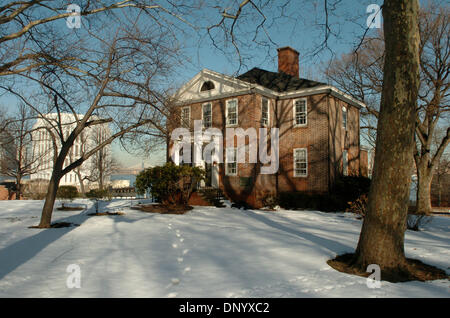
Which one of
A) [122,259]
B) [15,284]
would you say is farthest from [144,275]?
[15,284]

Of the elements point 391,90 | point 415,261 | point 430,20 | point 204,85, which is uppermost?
point 430,20

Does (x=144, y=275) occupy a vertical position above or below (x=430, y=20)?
below

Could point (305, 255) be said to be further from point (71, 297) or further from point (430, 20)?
point (430, 20)

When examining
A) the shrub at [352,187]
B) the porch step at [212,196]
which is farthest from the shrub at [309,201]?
the porch step at [212,196]

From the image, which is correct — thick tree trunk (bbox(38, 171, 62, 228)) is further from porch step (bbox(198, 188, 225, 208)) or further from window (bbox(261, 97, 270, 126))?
window (bbox(261, 97, 270, 126))

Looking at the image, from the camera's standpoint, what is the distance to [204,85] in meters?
21.0

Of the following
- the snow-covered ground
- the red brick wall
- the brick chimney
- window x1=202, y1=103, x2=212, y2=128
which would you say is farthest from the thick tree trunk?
the brick chimney

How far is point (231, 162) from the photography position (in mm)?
19016

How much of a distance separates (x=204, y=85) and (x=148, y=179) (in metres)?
8.17

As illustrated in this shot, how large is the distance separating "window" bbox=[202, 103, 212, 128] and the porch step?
441 centimetres

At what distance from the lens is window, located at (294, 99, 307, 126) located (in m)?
19.0

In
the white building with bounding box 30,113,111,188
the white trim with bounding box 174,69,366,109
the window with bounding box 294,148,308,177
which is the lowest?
the window with bounding box 294,148,308,177

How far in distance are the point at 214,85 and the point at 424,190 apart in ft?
45.7

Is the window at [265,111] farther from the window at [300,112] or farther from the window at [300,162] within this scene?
the window at [300,162]
